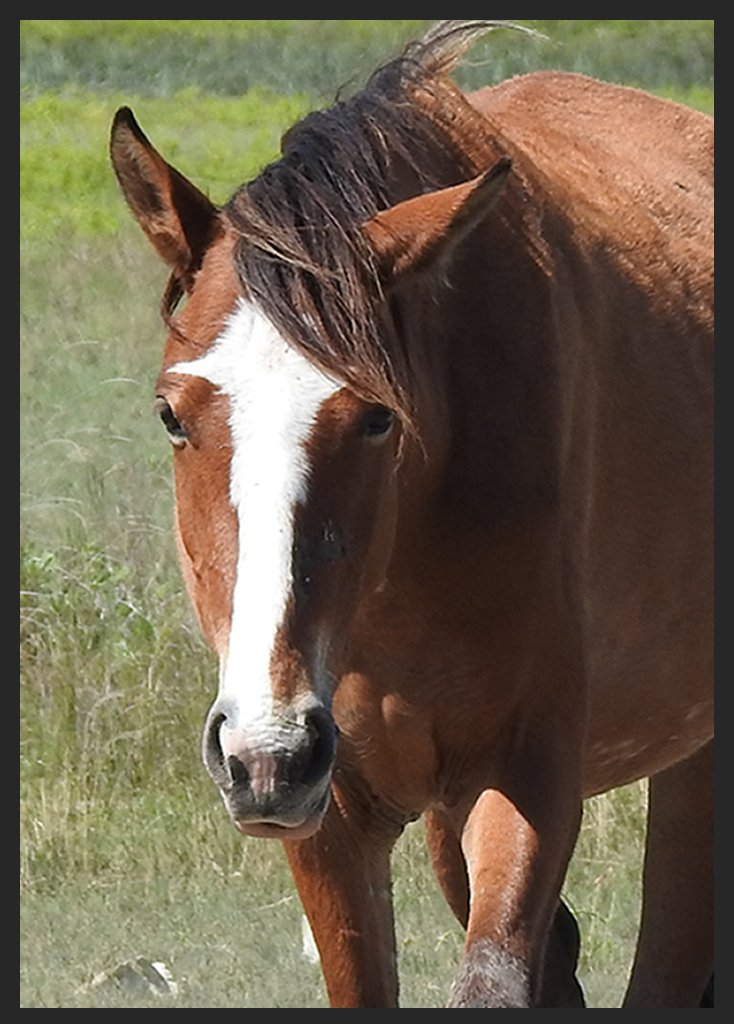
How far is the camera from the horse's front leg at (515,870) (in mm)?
3807

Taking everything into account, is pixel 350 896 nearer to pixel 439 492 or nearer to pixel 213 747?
pixel 439 492

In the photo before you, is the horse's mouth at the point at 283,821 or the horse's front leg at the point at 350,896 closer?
the horse's mouth at the point at 283,821

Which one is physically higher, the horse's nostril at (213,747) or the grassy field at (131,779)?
the horse's nostril at (213,747)

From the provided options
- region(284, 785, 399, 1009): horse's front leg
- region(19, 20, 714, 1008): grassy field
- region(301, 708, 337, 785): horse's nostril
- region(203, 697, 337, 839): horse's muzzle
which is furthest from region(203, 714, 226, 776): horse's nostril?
region(19, 20, 714, 1008): grassy field

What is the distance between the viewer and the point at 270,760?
321 centimetres

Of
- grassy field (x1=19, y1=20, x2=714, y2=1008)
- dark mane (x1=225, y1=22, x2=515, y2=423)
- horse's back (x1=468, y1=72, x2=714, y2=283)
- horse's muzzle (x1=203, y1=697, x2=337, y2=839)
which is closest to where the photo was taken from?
horse's muzzle (x1=203, y1=697, x2=337, y2=839)

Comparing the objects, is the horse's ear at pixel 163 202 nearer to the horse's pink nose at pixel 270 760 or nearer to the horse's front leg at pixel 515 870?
the horse's pink nose at pixel 270 760

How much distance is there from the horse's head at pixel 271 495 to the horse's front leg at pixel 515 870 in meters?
0.49

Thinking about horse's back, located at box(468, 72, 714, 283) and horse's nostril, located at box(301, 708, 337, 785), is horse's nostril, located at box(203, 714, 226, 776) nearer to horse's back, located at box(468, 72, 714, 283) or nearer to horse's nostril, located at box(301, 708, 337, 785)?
horse's nostril, located at box(301, 708, 337, 785)

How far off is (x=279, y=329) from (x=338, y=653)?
1.74 ft

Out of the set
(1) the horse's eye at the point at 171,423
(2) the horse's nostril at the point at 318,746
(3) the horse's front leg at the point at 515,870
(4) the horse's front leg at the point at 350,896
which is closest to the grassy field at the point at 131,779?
(1) the horse's eye at the point at 171,423

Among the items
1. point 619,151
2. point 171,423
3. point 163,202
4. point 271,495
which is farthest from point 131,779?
point 271,495

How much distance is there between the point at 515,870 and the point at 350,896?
0.60 meters

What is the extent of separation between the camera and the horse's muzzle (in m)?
3.21
